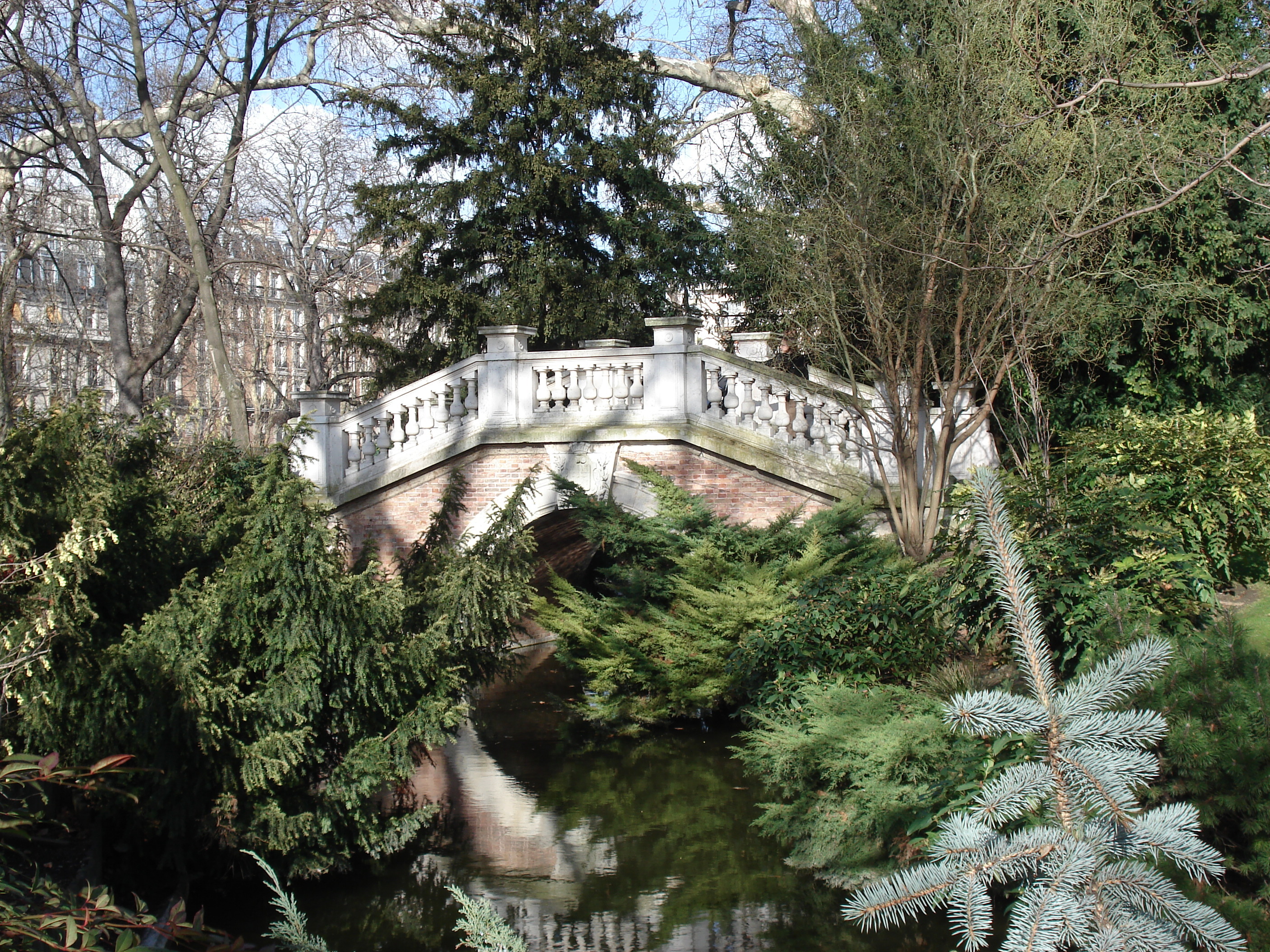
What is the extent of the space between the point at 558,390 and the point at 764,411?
7.84ft

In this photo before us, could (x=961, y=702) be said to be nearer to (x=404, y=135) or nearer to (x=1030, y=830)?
(x=1030, y=830)

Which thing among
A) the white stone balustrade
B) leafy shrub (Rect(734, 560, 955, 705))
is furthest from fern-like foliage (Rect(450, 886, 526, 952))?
the white stone balustrade

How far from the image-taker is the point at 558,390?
11953 mm

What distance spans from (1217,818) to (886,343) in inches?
263

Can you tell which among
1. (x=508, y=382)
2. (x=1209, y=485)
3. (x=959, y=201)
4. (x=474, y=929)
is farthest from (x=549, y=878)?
(x=959, y=201)

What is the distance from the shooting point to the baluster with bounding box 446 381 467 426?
1230cm

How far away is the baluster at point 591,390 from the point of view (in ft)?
38.8

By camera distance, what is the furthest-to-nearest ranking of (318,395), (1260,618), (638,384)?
(318,395) → (638,384) → (1260,618)

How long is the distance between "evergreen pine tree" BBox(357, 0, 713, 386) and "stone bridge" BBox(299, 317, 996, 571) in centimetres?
333

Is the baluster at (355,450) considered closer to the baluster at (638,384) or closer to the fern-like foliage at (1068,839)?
the baluster at (638,384)

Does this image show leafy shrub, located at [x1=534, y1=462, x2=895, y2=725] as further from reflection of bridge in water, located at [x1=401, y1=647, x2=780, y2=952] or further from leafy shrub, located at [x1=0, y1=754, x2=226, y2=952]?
leafy shrub, located at [x1=0, y1=754, x2=226, y2=952]

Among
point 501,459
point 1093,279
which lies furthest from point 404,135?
point 1093,279

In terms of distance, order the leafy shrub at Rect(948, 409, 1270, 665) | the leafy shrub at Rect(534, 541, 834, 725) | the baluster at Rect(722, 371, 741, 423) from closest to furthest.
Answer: the leafy shrub at Rect(948, 409, 1270, 665) < the leafy shrub at Rect(534, 541, 834, 725) < the baluster at Rect(722, 371, 741, 423)

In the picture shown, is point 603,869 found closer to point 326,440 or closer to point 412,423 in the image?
point 412,423
